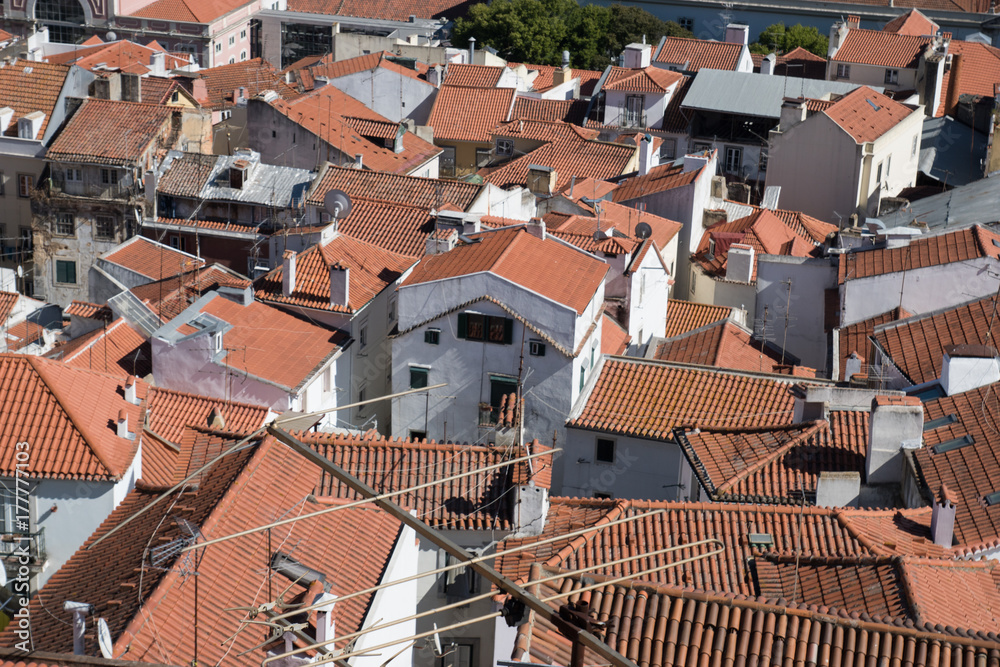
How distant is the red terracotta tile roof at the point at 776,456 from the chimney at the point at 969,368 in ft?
5.99

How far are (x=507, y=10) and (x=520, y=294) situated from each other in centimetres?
5750

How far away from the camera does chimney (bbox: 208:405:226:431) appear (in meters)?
27.2

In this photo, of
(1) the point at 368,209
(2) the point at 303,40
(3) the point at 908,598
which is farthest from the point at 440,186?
(2) the point at 303,40

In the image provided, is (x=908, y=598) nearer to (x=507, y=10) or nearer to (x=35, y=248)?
(x=35, y=248)

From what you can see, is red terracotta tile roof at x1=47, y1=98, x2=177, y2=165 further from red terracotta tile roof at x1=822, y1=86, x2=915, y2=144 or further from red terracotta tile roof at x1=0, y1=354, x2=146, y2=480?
red terracotta tile roof at x1=822, y1=86, x2=915, y2=144

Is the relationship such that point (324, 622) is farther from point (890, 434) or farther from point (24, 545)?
point (890, 434)

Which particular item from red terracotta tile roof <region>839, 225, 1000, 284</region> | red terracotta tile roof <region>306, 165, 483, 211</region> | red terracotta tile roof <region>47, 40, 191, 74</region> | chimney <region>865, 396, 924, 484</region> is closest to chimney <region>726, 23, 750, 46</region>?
red terracotta tile roof <region>47, 40, 191, 74</region>

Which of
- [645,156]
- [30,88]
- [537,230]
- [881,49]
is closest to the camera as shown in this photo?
[537,230]

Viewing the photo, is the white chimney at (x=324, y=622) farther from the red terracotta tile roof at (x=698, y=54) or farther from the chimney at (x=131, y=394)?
the red terracotta tile roof at (x=698, y=54)

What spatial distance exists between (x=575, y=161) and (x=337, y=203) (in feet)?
49.8

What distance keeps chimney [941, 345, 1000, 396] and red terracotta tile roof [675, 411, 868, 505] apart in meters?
1.83

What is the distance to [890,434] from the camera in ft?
75.3

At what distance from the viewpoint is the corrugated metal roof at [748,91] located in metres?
57.2

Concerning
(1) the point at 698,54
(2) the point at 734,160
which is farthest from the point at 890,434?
(1) the point at 698,54
